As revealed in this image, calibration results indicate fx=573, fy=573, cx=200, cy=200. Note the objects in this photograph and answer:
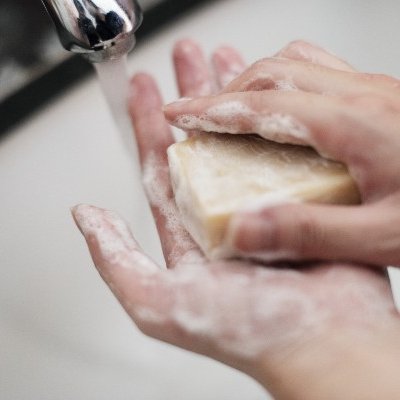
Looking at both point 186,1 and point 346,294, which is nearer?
point 346,294

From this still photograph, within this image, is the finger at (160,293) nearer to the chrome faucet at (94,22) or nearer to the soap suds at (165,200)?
the soap suds at (165,200)

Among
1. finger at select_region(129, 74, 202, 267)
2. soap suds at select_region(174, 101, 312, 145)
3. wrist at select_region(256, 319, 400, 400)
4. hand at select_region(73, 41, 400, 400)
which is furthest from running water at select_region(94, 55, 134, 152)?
wrist at select_region(256, 319, 400, 400)

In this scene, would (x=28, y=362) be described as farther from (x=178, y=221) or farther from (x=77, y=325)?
(x=178, y=221)

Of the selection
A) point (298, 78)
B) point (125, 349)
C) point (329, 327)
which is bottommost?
point (125, 349)

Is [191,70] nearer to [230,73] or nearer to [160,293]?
[230,73]

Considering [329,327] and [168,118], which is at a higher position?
[168,118]

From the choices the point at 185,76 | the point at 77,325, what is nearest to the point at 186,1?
the point at 185,76

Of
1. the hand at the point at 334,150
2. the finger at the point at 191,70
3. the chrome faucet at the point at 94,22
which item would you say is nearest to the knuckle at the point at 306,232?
the hand at the point at 334,150

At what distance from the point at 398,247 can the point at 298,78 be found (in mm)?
181

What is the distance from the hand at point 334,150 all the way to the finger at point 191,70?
0.23m

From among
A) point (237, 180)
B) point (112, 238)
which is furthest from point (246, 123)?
point (112, 238)

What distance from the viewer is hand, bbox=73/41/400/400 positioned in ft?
1.46

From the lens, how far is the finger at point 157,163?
1.92 ft

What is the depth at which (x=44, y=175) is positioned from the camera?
72 cm
